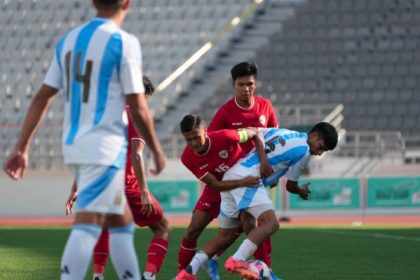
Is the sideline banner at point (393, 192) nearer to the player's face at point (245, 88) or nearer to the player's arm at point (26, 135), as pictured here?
the player's face at point (245, 88)

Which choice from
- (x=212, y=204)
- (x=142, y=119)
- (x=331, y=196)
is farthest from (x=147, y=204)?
(x=331, y=196)

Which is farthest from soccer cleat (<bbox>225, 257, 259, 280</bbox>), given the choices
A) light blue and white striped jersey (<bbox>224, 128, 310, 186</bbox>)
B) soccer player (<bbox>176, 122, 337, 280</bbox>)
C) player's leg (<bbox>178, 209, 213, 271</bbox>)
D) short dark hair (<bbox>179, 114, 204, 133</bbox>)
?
player's leg (<bbox>178, 209, 213, 271</bbox>)

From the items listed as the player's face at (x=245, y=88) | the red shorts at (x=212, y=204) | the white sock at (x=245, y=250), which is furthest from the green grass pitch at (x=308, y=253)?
the player's face at (x=245, y=88)

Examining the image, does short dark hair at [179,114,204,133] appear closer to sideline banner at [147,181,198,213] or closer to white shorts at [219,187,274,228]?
white shorts at [219,187,274,228]

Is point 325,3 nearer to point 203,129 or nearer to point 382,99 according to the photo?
point 382,99

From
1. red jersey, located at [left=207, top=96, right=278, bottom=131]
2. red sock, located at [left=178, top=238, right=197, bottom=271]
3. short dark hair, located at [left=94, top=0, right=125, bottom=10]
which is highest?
short dark hair, located at [left=94, top=0, right=125, bottom=10]

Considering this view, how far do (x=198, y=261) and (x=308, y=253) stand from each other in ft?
12.5

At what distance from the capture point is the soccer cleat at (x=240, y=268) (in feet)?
25.6

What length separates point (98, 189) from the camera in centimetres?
550

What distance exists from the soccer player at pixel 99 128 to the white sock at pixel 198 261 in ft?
9.12

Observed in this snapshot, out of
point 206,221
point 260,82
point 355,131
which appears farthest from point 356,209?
point 206,221

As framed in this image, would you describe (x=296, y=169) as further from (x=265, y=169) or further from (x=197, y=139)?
(x=197, y=139)

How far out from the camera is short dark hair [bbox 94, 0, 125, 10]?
555cm

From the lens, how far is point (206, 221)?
9.17 metres
